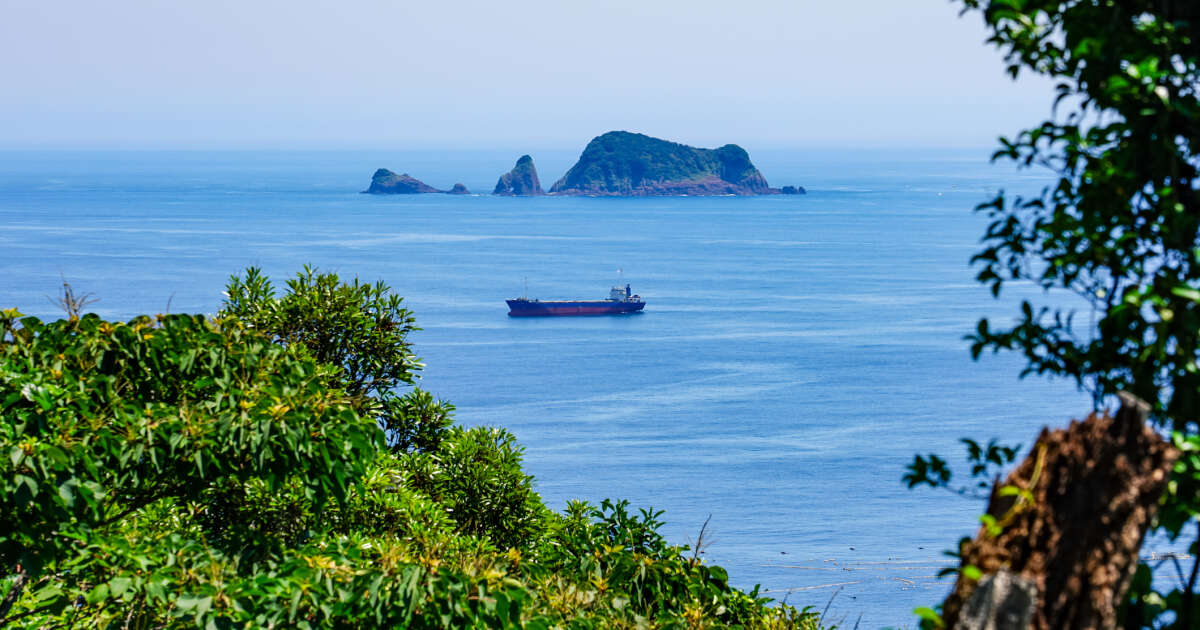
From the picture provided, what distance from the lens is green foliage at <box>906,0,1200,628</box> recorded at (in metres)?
4.26

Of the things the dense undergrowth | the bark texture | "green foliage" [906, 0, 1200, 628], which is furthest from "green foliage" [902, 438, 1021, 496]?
the dense undergrowth

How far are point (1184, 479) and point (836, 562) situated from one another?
2322 inches

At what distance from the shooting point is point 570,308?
12094 cm

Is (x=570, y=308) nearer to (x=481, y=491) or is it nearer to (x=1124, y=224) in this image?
(x=481, y=491)

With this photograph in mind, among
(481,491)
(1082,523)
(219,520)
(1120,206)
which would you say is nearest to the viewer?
(1082,523)

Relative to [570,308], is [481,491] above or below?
above

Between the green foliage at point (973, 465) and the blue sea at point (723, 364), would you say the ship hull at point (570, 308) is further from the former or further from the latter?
the green foliage at point (973, 465)

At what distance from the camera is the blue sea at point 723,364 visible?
66.3 metres

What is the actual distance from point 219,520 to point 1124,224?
32.2ft

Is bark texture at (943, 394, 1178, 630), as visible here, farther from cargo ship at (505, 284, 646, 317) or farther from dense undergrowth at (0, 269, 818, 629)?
cargo ship at (505, 284, 646, 317)

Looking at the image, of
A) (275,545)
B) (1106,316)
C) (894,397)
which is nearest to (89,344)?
(275,545)

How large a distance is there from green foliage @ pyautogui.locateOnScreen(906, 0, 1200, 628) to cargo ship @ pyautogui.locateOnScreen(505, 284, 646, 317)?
110m

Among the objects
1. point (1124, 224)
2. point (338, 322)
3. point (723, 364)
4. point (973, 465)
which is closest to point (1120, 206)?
point (1124, 224)

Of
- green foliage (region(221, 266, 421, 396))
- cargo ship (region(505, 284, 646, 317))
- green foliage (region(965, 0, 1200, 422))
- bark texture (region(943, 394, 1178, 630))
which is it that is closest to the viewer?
bark texture (region(943, 394, 1178, 630))
